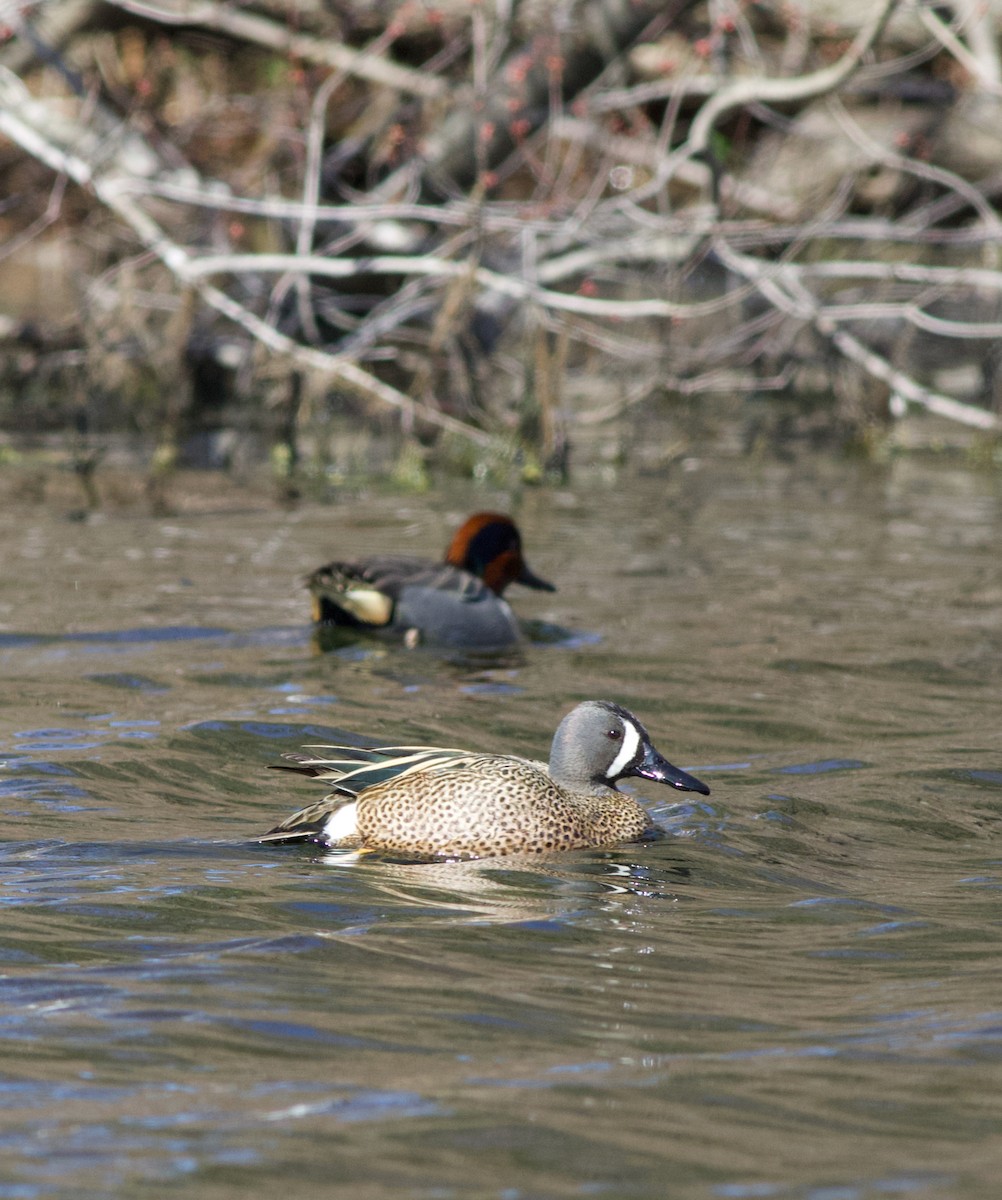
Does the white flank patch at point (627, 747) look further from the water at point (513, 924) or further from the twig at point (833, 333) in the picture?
Answer: the twig at point (833, 333)

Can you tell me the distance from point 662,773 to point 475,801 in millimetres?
600

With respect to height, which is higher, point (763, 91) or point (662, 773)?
point (763, 91)

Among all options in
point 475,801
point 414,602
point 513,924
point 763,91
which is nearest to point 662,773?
point 475,801

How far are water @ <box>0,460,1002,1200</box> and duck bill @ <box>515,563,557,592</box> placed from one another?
206 mm

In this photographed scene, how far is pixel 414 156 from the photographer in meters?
14.1

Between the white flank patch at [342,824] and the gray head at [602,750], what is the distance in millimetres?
710

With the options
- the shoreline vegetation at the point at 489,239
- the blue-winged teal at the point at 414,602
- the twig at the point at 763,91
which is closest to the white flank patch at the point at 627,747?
the blue-winged teal at the point at 414,602

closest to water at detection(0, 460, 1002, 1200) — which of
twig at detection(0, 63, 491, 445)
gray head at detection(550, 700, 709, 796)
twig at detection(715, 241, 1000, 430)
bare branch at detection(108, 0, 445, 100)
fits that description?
gray head at detection(550, 700, 709, 796)

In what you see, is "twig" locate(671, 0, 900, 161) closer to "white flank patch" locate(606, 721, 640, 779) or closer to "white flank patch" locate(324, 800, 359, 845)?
"white flank patch" locate(606, 721, 640, 779)

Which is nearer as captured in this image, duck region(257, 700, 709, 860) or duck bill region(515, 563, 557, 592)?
duck region(257, 700, 709, 860)

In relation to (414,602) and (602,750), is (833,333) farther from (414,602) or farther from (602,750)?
(602,750)

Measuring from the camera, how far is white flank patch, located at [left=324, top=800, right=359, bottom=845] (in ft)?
17.7

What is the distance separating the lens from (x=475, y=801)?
542cm

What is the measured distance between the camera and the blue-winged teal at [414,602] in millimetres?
8594
